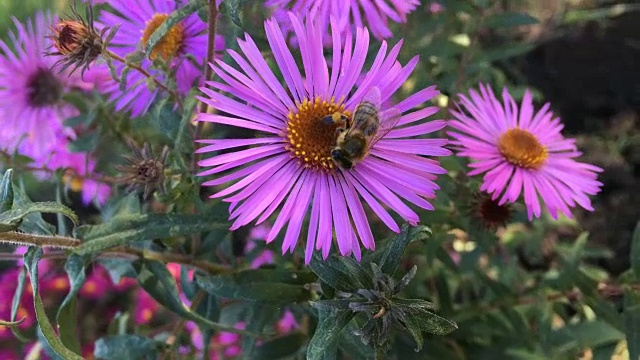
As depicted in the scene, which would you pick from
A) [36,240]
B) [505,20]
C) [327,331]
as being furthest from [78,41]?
[505,20]

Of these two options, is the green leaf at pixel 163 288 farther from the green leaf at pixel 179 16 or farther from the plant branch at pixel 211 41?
the green leaf at pixel 179 16

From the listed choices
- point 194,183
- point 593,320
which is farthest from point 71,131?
point 593,320

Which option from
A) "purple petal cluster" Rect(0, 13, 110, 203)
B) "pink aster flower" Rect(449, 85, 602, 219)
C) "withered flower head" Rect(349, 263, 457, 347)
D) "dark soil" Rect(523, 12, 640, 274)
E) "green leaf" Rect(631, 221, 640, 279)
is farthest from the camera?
"dark soil" Rect(523, 12, 640, 274)

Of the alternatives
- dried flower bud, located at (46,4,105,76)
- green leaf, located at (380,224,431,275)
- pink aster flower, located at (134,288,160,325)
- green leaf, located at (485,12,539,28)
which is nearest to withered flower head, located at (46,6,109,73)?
dried flower bud, located at (46,4,105,76)

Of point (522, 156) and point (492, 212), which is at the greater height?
point (522, 156)

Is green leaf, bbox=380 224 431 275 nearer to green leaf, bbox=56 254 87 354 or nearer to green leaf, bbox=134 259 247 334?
green leaf, bbox=134 259 247 334

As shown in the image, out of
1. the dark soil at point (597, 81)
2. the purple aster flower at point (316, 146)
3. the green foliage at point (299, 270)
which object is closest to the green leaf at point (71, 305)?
the green foliage at point (299, 270)

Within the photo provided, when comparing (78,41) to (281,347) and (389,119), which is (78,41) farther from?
(281,347)
